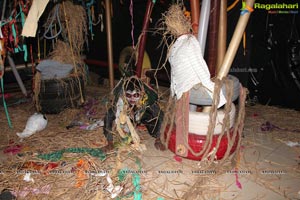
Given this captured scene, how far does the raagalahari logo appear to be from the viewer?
332 centimetres

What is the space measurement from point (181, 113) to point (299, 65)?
218 cm

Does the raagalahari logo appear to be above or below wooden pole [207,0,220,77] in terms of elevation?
above

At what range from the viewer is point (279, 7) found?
3.42 meters

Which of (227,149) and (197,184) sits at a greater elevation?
(227,149)

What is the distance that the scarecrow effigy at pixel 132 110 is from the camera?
2.67 metres

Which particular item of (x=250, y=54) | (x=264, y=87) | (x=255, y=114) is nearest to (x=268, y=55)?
(x=250, y=54)

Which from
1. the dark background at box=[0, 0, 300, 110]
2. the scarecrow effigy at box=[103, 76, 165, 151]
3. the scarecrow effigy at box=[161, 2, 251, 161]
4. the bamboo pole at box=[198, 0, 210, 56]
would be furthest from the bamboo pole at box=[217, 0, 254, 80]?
the dark background at box=[0, 0, 300, 110]

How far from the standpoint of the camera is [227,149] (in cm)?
243

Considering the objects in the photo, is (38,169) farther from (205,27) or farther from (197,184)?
(205,27)

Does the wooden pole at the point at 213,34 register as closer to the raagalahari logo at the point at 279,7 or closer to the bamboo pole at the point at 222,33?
the bamboo pole at the point at 222,33

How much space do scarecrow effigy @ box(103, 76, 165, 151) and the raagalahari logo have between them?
2.16m

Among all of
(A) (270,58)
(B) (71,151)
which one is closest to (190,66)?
(B) (71,151)

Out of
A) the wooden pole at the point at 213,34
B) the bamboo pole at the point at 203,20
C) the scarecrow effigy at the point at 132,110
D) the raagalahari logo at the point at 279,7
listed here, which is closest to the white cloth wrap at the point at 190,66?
the bamboo pole at the point at 203,20

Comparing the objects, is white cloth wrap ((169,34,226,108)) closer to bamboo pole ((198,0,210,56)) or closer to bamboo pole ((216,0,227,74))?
bamboo pole ((198,0,210,56))
